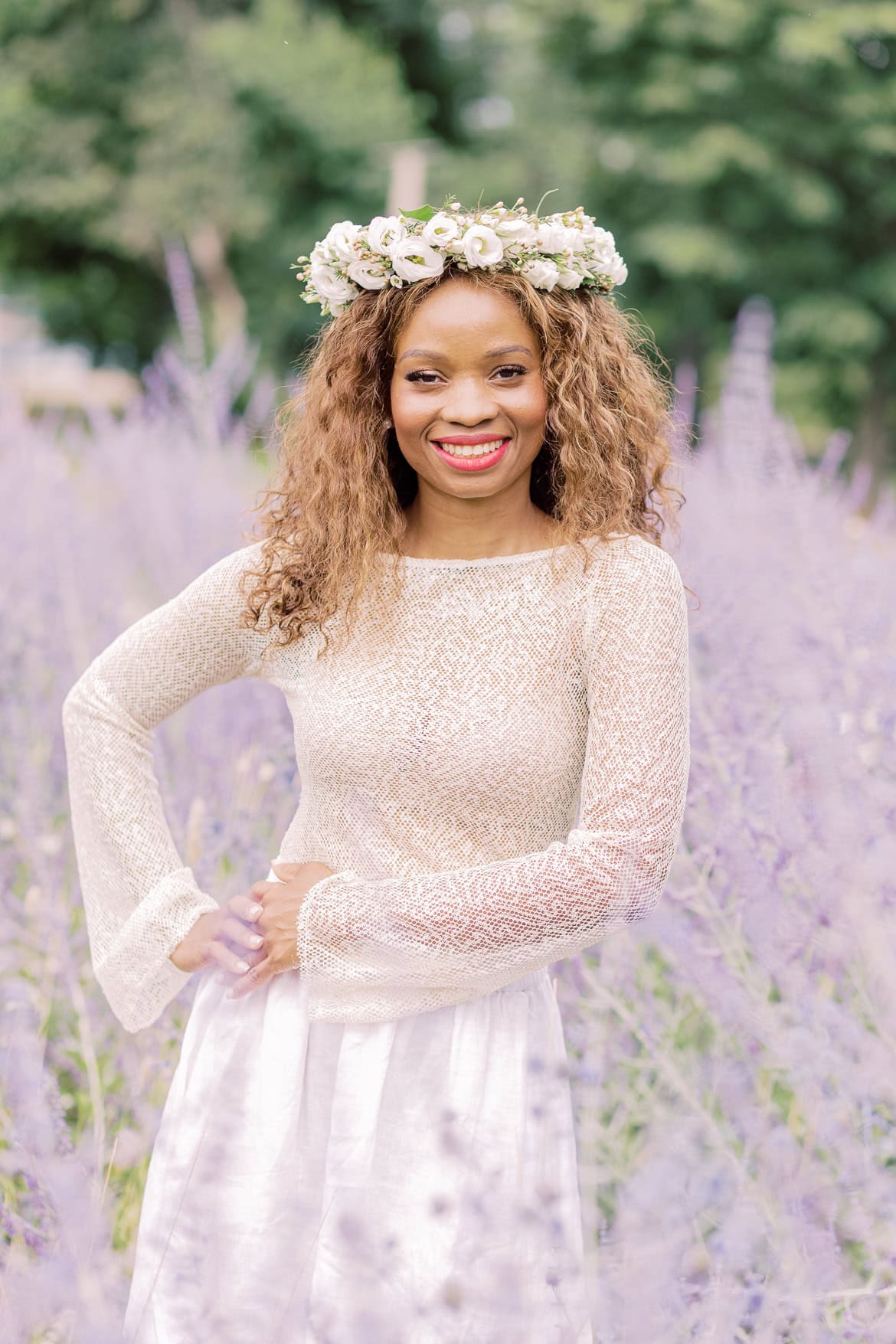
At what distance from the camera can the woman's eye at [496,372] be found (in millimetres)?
1579

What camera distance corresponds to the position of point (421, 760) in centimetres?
153

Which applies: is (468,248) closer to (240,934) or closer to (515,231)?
(515,231)

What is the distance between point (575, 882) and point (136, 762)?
2.14ft

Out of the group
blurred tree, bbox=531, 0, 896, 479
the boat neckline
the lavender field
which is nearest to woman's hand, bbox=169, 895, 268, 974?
the lavender field

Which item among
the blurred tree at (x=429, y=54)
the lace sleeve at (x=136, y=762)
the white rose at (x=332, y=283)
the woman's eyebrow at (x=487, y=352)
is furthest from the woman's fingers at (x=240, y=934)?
the blurred tree at (x=429, y=54)

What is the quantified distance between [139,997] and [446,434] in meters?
0.79

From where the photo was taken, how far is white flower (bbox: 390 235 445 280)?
1.54m

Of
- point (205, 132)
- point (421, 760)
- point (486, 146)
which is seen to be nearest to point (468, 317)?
point (421, 760)

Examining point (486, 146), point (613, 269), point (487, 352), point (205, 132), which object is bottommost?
point (487, 352)

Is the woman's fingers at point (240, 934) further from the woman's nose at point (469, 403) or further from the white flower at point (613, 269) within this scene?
the white flower at point (613, 269)

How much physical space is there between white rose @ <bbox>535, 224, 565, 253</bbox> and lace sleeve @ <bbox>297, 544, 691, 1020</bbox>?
38cm

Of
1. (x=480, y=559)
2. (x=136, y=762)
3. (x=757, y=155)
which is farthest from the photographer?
(x=757, y=155)

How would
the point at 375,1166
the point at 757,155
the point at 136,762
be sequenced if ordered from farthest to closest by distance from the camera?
the point at 757,155 → the point at 136,762 → the point at 375,1166

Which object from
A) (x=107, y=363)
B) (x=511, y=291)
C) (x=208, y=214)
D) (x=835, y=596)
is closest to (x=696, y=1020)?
(x=835, y=596)
